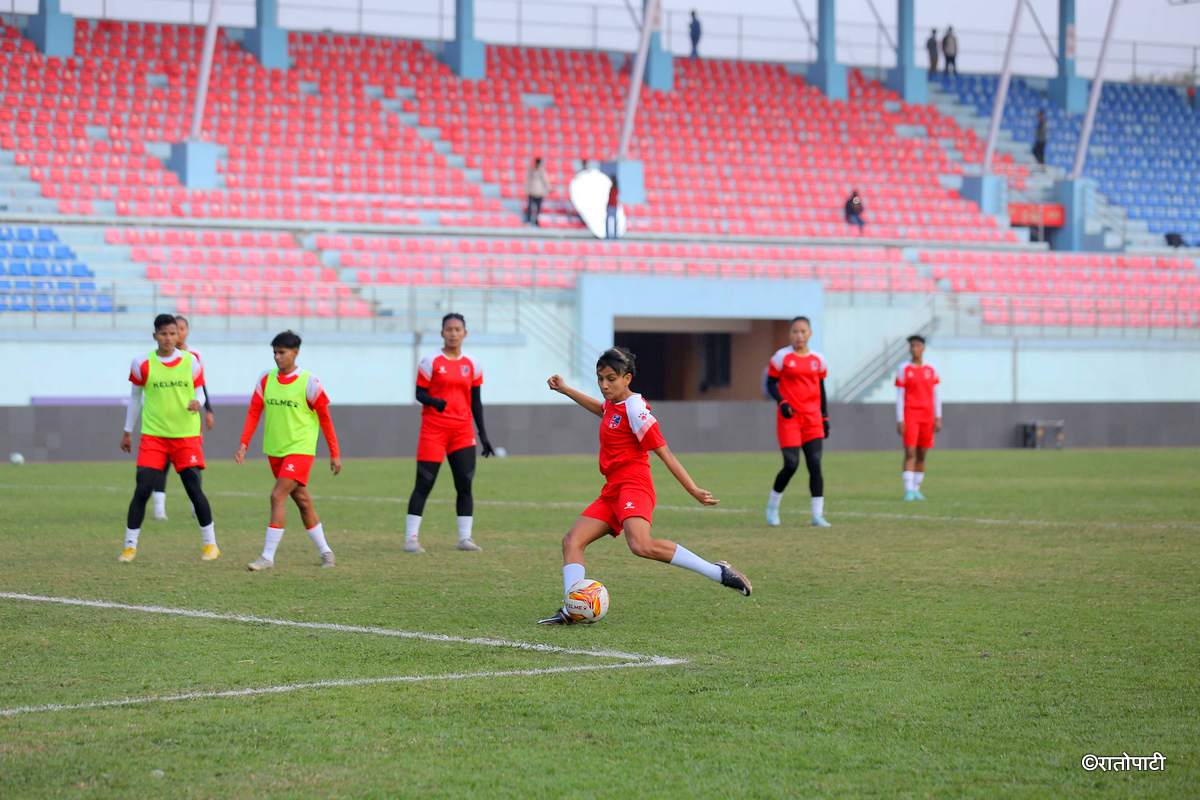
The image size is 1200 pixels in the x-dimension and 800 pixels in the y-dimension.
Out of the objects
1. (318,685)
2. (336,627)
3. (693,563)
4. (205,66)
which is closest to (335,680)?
(318,685)

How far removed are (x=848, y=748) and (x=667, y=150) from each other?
36.2 metres

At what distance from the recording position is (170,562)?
12.4 meters

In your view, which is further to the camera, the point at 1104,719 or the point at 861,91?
the point at 861,91

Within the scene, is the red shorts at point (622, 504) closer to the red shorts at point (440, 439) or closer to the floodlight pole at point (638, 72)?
the red shorts at point (440, 439)

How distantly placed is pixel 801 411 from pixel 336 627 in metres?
7.56

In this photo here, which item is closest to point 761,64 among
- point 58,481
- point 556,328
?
point 556,328

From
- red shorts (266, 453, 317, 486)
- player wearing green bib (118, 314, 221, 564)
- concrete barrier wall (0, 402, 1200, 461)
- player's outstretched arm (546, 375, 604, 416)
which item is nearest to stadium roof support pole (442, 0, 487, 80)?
concrete barrier wall (0, 402, 1200, 461)

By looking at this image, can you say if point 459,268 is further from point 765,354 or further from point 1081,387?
point 1081,387

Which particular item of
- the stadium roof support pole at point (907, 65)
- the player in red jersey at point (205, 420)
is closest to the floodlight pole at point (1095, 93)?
the stadium roof support pole at point (907, 65)

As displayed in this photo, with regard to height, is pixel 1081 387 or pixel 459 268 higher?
pixel 459 268

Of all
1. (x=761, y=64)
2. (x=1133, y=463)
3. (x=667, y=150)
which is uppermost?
(x=761, y=64)

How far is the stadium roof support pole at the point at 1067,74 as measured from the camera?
162 ft

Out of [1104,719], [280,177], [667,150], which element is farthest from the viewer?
[667,150]

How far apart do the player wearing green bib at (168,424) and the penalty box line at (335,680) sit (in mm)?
2110
